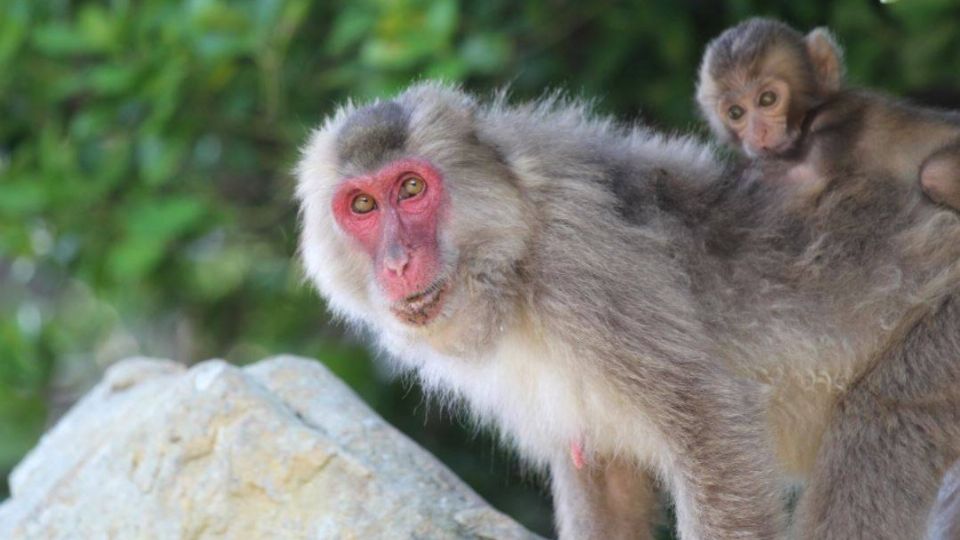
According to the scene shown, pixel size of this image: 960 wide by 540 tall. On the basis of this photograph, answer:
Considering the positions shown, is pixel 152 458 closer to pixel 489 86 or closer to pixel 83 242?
pixel 83 242

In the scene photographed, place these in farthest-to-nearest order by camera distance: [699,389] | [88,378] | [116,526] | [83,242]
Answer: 1. [88,378]
2. [83,242]
3. [116,526]
4. [699,389]

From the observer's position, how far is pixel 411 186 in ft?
16.7

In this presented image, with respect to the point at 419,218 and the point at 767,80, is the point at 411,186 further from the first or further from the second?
the point at 767,80

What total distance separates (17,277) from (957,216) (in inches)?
260

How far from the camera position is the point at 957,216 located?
5246mm

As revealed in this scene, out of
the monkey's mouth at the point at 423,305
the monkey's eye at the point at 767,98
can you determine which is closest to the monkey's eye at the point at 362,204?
the monkey's mouth at the point at 423,305

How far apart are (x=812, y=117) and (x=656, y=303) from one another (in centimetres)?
129

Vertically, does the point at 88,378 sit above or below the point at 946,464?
below

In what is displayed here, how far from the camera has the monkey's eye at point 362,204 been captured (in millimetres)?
5145

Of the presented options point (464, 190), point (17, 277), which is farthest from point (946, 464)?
point (17, 277)

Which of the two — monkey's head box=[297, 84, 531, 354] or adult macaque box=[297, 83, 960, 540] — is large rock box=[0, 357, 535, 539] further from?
monkey's head box=[297, 84, 531, 354]

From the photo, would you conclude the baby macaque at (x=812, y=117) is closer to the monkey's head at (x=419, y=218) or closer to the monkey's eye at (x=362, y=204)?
the monkey's head at (x=419, y=218)

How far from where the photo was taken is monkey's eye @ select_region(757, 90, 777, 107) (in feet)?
19.2

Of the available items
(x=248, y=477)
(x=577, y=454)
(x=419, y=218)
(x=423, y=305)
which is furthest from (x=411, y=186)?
(x=248, y=477)
